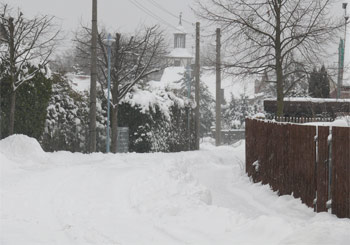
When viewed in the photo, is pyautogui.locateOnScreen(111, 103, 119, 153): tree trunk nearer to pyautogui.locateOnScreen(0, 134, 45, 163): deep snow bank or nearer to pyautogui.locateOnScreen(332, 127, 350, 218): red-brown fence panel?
pyautogui.locateOnScreen(0, 134, 45, 163): deep snow bank

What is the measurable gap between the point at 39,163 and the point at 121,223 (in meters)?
7.77

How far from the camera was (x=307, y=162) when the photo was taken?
33.6 ft

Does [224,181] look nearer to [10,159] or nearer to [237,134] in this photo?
[10,159]

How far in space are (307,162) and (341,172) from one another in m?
1.52

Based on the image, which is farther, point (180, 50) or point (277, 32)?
point (180, 50)

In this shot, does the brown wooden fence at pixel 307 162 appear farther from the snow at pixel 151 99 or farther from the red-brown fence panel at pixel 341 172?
the snow at pixel 151 99

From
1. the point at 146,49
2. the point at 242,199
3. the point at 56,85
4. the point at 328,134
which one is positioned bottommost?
the point at 242,199

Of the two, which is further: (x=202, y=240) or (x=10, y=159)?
(x=10, y=159)

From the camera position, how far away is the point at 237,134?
53.3 m

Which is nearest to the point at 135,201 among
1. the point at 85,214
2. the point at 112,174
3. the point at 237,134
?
the point at 85,214

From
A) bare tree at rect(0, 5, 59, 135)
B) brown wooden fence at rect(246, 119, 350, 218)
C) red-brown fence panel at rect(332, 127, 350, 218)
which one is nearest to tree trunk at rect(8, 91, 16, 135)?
bare tree at rect(0, 5, 59, 135)

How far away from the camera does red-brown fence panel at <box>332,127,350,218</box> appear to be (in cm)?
855

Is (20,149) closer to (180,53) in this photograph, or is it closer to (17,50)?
(17,50)

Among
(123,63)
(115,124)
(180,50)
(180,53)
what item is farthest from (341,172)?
(180,50)
